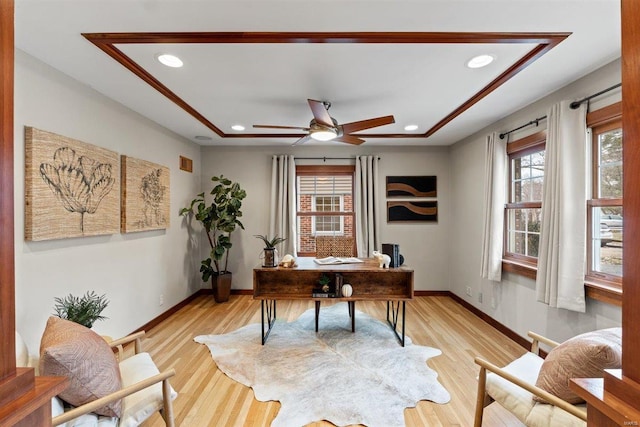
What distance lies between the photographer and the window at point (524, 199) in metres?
2.99

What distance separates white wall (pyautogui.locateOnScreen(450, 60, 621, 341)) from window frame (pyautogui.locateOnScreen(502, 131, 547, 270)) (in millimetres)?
94

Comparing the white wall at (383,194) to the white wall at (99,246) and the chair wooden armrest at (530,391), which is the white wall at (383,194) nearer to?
the white wall at (99,246)

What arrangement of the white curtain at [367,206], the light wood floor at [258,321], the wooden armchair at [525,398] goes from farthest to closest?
the white curtain at [367,206] → the light wood floor at [258,321] → the wooden armchair at [525,398]

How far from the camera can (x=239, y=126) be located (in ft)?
12.4

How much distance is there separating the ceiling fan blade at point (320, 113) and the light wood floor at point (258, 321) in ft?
7.81

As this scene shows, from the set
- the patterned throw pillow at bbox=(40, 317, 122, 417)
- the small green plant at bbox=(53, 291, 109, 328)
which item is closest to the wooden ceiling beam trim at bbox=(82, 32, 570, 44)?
the patterned throw pillow at bbox=(40, 317, 122, 417)

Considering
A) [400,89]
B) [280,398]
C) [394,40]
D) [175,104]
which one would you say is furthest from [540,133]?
[175,104]

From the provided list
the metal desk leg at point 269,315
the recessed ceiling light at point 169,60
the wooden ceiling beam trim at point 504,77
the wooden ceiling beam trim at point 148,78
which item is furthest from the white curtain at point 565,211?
the wooden ceiling beam trim at point 148,78

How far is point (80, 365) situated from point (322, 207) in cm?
396

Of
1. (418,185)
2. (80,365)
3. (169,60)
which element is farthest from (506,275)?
(169,60)

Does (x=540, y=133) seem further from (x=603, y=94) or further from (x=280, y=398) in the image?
(x=280, y=398)

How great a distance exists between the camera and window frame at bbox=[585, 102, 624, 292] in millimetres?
2102

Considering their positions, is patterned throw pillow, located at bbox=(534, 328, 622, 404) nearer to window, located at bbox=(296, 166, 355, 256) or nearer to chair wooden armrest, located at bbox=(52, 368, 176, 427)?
chair wooden armrest, located at bbox=(52, 368, 176, 427)

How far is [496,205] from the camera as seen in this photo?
3.33m
